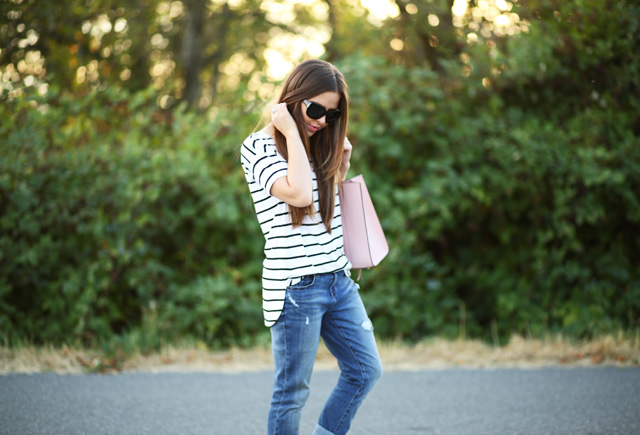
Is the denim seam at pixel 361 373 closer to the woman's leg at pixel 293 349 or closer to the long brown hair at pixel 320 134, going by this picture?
the woman's leg at pixel 293 349

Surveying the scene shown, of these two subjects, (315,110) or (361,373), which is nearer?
(315,110)

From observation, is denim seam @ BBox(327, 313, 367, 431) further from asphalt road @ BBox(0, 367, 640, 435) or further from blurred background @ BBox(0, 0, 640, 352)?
blurred background @ BBox(0, 0, 640, 352)

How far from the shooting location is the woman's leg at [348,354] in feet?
8.18

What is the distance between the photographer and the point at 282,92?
8.17ft

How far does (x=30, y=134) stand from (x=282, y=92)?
3.64 metres

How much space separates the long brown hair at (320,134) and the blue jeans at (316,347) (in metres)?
0.27

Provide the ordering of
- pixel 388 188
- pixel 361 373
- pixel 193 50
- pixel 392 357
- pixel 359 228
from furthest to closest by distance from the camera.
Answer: pixel 193 50 → pixel 388 188 → pixel 392 357 → pixel 359 228 → pixel 361 373

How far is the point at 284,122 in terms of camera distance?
2344 millimetres

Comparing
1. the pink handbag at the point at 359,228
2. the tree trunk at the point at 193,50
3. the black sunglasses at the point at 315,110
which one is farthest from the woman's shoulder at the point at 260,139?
the tree trunk at the point at 193,50

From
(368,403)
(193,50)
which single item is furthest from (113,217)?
(193,50)

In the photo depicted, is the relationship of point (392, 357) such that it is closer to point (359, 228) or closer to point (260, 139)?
point (359, 228)

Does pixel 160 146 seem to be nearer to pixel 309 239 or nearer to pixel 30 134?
pixel 30 134


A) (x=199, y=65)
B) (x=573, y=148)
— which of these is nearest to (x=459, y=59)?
(x=573, y=148)

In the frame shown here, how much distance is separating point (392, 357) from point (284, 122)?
3490 millimetres
